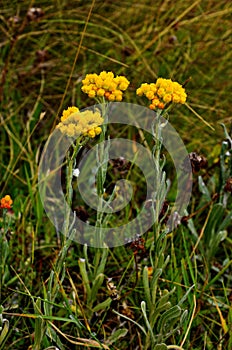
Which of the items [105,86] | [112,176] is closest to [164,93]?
[105,86]

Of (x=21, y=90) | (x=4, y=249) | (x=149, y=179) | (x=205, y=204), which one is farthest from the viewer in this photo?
(x=21, y=90)

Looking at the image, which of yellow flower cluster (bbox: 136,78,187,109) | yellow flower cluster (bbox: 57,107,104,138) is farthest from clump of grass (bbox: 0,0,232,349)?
yellow flower cluster (bbox: 136,78,187,109)

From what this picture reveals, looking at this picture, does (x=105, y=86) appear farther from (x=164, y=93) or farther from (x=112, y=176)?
(x=112, y=176)

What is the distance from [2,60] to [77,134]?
1.43 m

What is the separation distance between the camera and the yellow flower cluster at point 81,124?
1187 millimetres

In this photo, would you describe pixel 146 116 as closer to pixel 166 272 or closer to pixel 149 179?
pixel 149 179

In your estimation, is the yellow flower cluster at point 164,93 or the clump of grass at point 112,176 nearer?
the yellow flower cluster at point 164,93

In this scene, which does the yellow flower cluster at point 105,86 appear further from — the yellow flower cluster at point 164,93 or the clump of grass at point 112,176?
the clump of grass at point 112,176

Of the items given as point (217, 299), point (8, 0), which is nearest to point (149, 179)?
point (217, 299)

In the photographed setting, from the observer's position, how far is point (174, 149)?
2.24 m

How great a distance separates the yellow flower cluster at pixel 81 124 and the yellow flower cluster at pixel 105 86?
0.05 meters

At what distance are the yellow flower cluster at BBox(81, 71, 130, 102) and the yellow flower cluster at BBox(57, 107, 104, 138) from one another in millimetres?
51

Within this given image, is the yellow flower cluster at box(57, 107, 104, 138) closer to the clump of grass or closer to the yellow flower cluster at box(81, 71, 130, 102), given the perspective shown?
the yellow flower cluster at box(81, 71, 130, 102)

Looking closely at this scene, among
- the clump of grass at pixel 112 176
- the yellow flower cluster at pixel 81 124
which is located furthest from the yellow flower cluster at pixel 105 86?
the clump of grass at pixel 112 176
